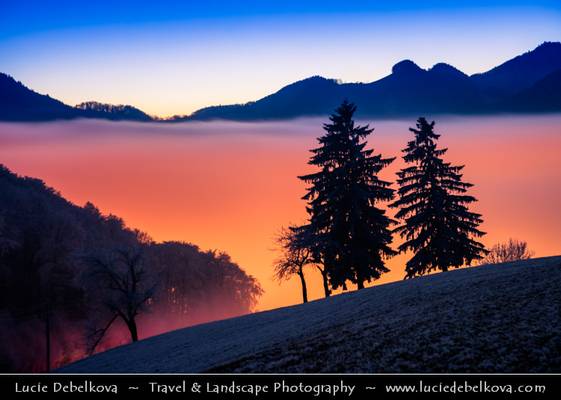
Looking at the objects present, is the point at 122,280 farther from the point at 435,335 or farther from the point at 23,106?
the point at 23,106

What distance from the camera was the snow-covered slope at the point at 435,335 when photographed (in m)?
10.6

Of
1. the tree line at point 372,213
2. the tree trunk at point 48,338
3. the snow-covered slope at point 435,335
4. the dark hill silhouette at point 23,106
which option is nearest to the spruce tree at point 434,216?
the tree line at point 372,213

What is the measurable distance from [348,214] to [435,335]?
75.8 feet

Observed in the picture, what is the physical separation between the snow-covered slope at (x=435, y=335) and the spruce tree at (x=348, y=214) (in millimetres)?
13147

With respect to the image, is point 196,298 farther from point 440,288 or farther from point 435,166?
point 440,288

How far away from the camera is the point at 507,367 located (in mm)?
9688

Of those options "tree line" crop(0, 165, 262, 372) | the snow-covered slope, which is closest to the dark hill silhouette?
"tree line" crop(0, 165, 262, 372)

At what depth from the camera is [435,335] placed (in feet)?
41.4

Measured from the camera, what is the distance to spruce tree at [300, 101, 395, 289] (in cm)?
3512

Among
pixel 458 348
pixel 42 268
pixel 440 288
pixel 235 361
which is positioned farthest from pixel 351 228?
pixel 42 268

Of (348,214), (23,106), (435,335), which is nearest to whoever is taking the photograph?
(435,335)

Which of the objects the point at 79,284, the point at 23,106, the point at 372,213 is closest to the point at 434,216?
the point at 372,213

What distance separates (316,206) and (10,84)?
694 feet
